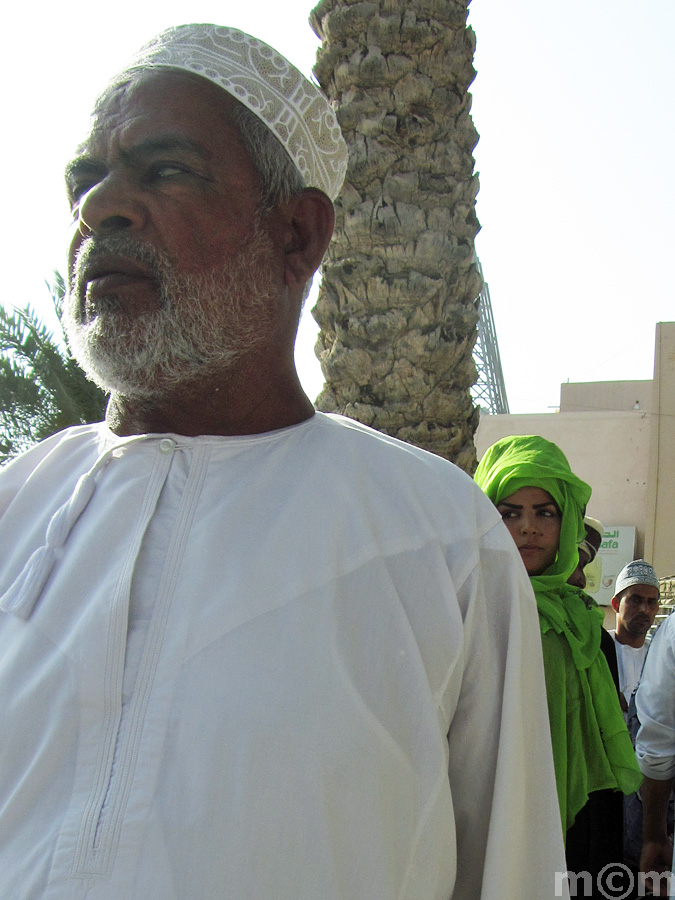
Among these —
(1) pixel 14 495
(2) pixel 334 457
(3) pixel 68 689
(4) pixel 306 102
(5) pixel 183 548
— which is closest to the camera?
(3) pixel 68 689

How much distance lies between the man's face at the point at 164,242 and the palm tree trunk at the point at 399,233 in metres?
1.43

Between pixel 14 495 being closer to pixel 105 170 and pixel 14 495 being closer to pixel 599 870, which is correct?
pixel 105 170

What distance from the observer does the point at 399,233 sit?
3.32 metres

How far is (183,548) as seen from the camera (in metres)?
1.57

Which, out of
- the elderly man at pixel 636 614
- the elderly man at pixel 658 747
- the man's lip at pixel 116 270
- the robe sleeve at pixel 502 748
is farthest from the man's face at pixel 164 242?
the elderly man at pixel 636 614

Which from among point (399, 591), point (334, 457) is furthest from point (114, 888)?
point (334, 457)

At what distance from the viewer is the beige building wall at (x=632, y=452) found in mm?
20641

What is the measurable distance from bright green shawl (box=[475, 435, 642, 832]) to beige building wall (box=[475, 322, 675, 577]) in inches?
701

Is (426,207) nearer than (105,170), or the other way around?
(105,170)

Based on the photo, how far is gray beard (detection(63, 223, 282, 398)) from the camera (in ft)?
5.79

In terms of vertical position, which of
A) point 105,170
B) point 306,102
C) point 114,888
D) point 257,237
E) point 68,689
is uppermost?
point 306,102

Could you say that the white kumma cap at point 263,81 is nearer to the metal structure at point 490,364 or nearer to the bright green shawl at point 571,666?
the bright green shawl at point 571,666

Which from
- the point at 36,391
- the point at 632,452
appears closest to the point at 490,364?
the point at 632,452

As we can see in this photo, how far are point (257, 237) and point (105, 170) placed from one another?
33 cm
